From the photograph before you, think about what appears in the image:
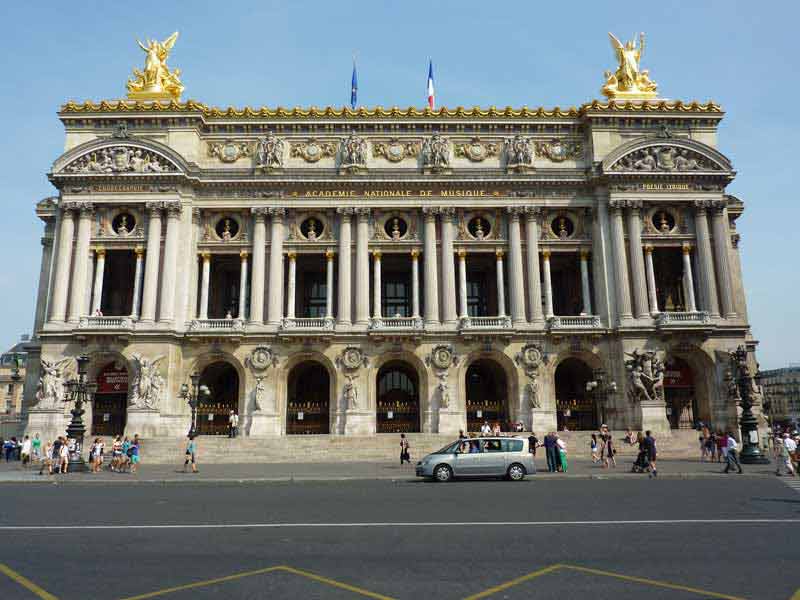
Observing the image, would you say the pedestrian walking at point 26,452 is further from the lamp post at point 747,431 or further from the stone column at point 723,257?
the stone column at point 723,257

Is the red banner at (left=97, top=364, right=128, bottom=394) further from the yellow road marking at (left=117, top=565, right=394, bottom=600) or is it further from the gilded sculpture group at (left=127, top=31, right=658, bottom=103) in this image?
the yellow road marking at (left=117, top=565, right=394, bottom=600)

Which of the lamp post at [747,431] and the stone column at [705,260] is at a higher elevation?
the stone column at [705,260]

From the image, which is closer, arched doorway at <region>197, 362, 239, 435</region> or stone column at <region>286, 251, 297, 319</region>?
arched doorway at <region>197, 362, 239, 435</region>

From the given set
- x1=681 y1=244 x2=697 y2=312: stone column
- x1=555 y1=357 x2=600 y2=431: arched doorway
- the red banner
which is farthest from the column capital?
the red banner

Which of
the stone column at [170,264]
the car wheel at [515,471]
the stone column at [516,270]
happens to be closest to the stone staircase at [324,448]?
the stone column at [170,264]

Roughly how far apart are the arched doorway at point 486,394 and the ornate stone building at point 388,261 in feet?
0.53

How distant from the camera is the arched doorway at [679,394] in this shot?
39562mm

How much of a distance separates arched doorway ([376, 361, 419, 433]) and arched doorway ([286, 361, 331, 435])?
364 centimetres

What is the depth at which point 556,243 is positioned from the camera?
41.2 m

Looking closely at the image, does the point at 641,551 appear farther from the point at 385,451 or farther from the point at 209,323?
the point at 209,323

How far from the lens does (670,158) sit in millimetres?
41219

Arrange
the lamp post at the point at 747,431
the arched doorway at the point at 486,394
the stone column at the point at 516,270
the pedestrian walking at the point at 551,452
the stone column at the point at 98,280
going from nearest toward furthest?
the pedestrian walking at the point at 551,452, the lamp post at the point at 747,431, the stone column at the point at 98,280, the stone column at the point at 516,270, the arched doorway at the point at 486,394

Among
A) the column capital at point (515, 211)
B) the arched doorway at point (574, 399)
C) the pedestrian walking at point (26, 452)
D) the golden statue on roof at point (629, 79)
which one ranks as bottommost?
the pedestrian walking at point (26, 452)

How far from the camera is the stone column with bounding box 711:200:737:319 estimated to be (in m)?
39.4
